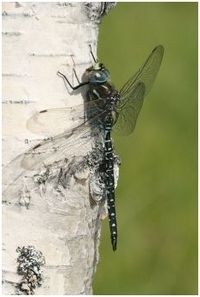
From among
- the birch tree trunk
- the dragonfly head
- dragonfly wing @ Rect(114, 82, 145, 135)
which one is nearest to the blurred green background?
dragonfly wing @ Rect(114, 82, 145, 135)

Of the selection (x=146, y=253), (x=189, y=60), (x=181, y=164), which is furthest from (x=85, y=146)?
(x=189, y=60)

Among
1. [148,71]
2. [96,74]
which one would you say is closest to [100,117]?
[96,74]

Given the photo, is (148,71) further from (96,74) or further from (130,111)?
(96,74)

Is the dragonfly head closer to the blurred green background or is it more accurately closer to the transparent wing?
the transparent wing

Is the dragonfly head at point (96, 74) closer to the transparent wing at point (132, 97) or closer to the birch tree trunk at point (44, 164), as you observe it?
the birch tree trunk at point (44, 164)

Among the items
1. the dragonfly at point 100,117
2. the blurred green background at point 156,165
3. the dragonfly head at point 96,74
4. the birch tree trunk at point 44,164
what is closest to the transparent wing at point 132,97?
the dragonfly at point 100,117

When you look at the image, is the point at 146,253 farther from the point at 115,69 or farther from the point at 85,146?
the point at 85,146
